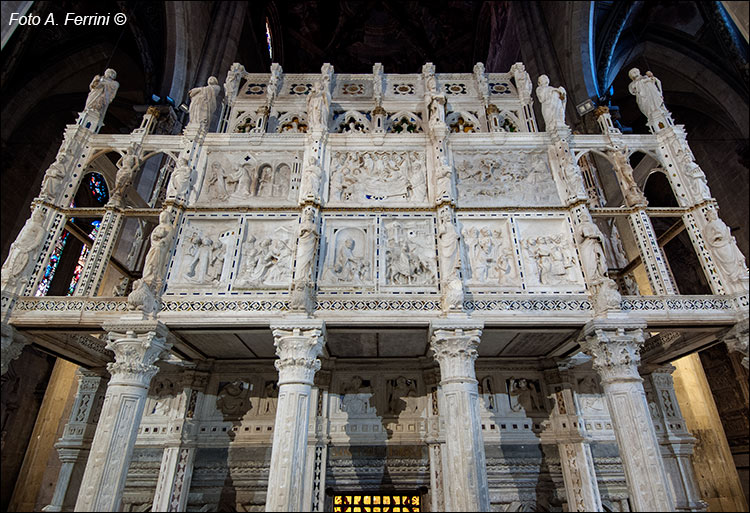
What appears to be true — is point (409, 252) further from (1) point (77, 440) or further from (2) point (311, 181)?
(1) point (77, 440)

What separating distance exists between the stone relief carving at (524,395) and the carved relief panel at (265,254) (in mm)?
5609

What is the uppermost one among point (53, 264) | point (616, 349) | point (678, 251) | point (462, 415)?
point (678, 251)

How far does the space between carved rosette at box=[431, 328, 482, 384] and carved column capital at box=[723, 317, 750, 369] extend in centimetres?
444

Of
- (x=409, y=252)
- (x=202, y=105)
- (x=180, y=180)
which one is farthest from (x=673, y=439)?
(x=202, y=105)

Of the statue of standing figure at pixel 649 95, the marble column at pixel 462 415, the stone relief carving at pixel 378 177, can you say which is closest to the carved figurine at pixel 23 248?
the stone relief carving at pixel 378 177

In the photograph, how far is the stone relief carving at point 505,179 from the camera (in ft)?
28.4

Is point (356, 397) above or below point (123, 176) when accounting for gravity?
below

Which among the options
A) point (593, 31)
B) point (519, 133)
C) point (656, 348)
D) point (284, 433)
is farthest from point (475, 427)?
point (593, 31)

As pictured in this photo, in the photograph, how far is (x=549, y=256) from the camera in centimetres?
794

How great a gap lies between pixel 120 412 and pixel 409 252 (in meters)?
5.52

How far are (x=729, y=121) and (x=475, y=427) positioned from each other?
17.1 m

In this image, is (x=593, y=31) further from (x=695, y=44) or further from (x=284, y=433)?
(x=284, y=433)

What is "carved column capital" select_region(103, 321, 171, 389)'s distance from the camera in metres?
6.72

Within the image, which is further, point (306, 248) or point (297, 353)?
point (306, 248)
